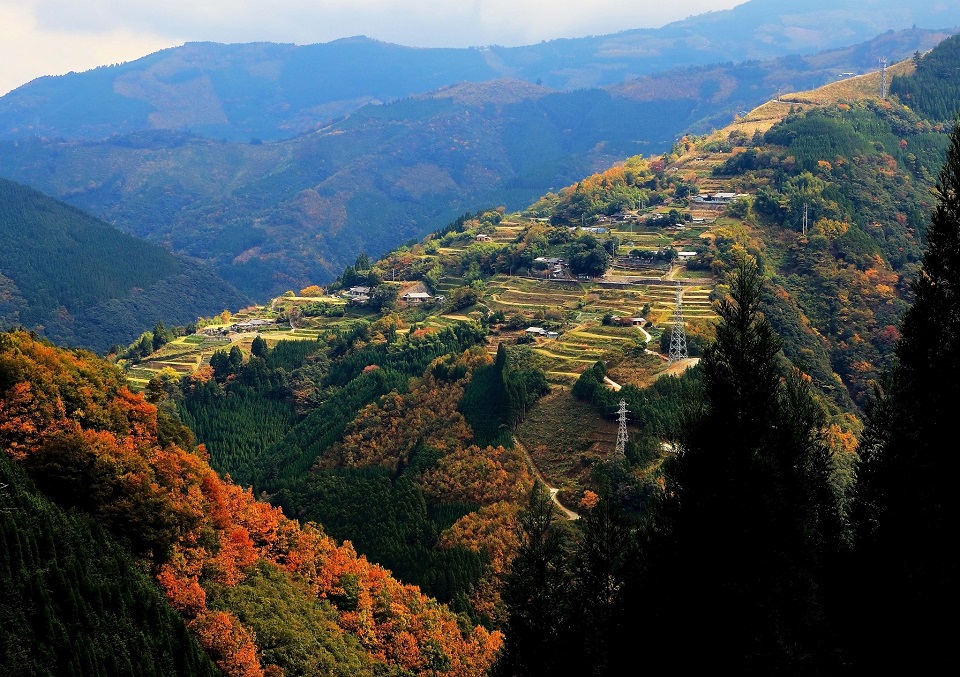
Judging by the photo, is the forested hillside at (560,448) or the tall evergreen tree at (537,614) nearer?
the forested hillside at (560,448)

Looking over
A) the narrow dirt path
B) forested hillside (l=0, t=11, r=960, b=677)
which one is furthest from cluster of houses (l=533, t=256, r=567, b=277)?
the narrow dirt path

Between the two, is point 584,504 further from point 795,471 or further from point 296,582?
point 795,471

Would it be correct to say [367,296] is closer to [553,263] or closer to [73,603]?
[553,263]

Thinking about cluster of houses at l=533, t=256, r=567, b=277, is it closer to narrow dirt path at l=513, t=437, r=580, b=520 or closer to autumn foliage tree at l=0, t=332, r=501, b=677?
narrow dirt path at l=513, t=437, r=580, b=520

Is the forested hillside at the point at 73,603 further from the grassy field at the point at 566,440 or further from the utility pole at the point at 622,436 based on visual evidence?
the utility pole at the point at 622,436

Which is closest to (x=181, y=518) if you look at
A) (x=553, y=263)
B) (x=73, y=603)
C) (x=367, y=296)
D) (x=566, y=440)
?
(x=73, y=603)

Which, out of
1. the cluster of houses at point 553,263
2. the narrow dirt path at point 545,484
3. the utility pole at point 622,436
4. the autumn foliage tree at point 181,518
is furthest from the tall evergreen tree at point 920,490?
the cluster of houses at point 553,263
